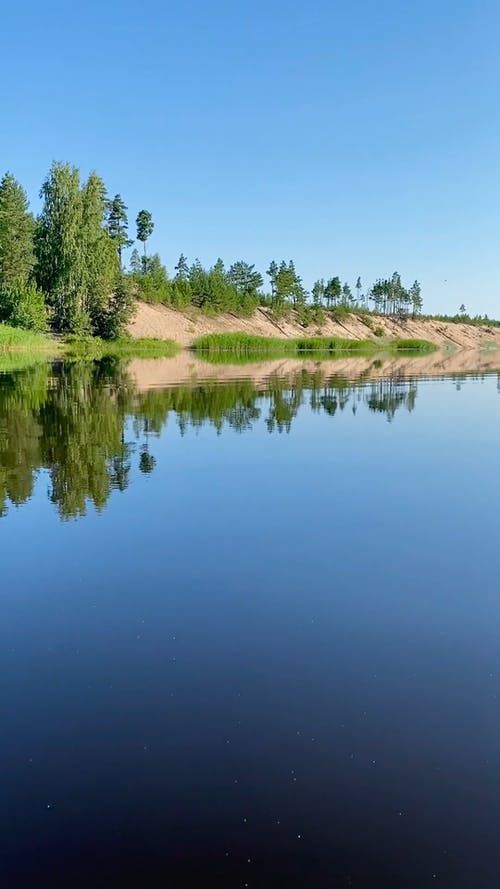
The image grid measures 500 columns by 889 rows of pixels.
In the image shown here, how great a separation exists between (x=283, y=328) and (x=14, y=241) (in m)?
63.6

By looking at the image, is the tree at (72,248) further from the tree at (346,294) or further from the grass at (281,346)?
the tree at (346,294)

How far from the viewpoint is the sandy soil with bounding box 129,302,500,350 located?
104 meters

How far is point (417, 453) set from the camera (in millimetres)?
15633

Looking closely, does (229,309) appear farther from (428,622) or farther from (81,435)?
(428,622)

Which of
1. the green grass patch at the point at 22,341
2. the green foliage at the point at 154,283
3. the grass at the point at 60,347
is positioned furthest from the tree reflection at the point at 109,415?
the green foliage at the point at 154,283

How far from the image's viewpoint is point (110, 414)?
21.8 m

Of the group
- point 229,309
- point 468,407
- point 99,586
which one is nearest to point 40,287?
point 229,309

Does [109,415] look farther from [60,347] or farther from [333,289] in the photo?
[333,289]

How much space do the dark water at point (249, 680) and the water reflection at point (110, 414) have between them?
26cm

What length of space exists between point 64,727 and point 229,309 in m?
121

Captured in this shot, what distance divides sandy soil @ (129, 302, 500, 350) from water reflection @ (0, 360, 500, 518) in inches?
2338

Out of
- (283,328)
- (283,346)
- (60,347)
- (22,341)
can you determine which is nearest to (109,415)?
(22,341)

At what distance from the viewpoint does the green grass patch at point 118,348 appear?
7019 cm

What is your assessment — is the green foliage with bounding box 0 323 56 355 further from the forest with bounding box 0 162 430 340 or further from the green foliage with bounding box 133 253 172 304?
the green foliage with bounding box 133 253 172 304
